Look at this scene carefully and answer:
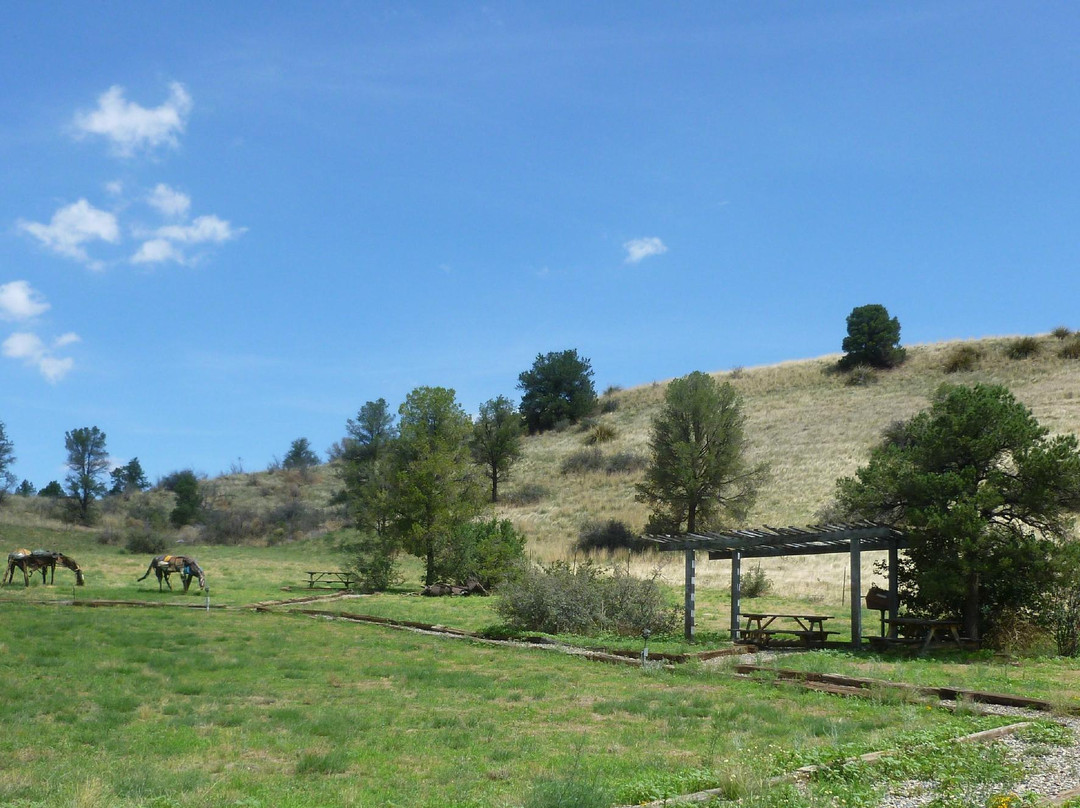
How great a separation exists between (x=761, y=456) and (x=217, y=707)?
4462 cm

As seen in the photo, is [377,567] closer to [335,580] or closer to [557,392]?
[335,580]

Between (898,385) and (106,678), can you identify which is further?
(898,385)

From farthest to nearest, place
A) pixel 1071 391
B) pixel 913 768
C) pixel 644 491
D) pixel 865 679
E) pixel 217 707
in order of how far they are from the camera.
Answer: pixel 1071 391 → pixel 644 491 → pixel 865 679 → pixel 217 707 → pixel 913 768

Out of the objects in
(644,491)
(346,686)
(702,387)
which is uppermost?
(702,387)

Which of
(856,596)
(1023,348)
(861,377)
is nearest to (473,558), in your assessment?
(856,596)

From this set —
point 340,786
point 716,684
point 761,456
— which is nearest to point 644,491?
point 761,456

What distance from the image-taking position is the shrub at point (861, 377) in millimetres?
63656

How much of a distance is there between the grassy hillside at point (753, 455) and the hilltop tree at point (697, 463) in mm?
1609

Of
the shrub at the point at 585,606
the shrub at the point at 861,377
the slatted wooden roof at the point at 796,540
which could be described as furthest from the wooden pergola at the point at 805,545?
the shrub at the point at 861,377

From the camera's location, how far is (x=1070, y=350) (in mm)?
58688

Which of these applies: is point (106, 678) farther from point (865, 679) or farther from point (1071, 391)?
point (1071, 391)

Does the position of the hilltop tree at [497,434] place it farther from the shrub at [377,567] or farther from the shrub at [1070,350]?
the shrub at [1070,350]

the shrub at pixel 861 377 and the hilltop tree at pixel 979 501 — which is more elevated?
the shrub at pixel 861 377

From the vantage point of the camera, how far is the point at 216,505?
6788 centimetres
